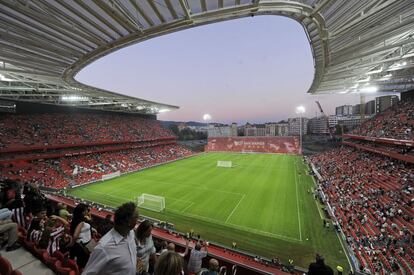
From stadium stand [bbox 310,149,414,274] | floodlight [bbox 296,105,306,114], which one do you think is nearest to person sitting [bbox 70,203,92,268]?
stadium stand [bbox 310,149,414,274]

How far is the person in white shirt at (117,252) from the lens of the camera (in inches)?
78.1

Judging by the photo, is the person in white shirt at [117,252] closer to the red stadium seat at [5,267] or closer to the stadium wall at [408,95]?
the red stadium seat at [5,267]

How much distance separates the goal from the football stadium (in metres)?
0.11

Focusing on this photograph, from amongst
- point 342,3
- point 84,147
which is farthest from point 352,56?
point 84,147

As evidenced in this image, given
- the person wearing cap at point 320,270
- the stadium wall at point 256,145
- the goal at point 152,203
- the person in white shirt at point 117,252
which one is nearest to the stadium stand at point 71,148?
the goal at point 152,203

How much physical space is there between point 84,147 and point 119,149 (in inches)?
289

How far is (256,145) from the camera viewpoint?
62.5 metres

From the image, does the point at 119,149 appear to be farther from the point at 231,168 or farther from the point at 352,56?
the point at 352,56

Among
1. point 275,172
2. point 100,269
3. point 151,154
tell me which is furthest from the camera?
point 151,154

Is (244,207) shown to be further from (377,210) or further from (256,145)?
(256,145)

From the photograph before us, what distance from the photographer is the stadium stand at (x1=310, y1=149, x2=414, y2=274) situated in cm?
1105

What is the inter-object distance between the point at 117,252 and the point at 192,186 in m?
25.0

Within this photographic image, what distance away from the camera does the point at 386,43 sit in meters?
13.7

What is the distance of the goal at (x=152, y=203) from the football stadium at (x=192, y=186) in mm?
110
